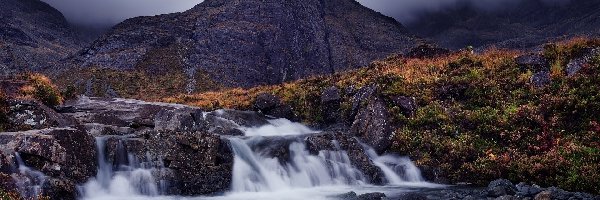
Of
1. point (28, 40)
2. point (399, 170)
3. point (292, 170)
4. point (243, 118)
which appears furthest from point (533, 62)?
point (28, 40)

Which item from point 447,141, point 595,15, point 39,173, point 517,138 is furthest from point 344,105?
point 595,15

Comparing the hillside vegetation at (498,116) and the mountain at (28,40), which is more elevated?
the mountain at (28,40)

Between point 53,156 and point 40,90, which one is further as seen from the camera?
point 40,90

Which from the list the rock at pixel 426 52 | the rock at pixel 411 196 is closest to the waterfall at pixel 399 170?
the rock at pixel 411 196

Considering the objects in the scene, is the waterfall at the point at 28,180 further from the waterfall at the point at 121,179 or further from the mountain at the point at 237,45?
the mountain at the point at 237,45

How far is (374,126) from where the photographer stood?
22.7 m

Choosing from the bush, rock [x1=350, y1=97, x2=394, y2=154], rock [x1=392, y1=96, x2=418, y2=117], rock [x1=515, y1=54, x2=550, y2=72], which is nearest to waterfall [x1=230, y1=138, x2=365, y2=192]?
rock [x1=350, y1=97, x2=394, y2=154]

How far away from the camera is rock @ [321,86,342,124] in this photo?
27.7 m

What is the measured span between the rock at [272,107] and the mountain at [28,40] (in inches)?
2712

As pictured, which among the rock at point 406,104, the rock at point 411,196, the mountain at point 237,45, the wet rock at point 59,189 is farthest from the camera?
the mountain at point 237,45

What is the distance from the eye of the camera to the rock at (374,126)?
21.9 metres

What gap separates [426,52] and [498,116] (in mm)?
15287

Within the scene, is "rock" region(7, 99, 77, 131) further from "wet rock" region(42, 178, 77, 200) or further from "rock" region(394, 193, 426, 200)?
"rock" region(394, 193, 426, 200)

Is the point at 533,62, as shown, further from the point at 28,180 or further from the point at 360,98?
the point at 28,180
